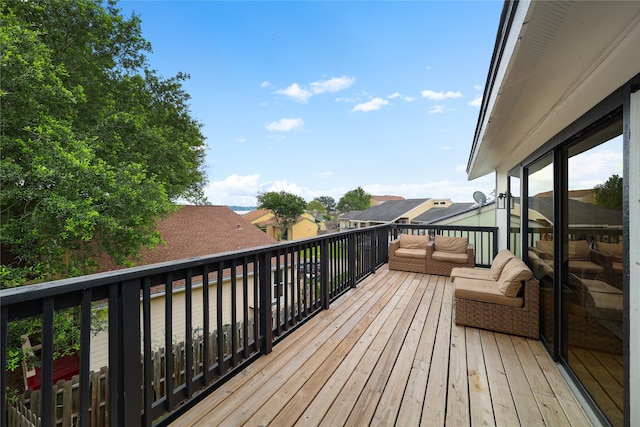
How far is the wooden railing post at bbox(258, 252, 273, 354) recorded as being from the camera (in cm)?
228

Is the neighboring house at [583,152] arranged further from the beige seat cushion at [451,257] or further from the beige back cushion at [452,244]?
the beige back cushion at [452,244]

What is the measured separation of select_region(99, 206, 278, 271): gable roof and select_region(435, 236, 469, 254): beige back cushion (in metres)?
5.89

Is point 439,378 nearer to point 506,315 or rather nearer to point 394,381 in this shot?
point 394,381

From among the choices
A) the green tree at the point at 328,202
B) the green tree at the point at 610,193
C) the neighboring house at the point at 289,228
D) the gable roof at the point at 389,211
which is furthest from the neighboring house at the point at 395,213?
the green tree at the point at 328,202

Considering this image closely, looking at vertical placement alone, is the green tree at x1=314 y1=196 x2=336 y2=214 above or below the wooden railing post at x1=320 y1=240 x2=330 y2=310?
above

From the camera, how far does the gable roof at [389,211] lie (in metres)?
24.2

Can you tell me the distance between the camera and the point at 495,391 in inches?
74.2

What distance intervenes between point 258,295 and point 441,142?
1557 centimetres

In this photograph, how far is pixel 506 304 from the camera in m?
2.80

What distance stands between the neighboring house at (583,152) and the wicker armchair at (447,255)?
2.43m

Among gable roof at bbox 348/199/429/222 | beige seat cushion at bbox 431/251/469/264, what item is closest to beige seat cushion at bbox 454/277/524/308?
beige seat cushion at bbox 431/251/469/264

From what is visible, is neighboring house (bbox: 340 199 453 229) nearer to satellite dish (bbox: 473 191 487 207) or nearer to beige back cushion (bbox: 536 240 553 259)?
satellite dish (bbox: 473 191 487 207)

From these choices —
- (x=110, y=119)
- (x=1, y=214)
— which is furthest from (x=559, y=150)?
(x=1, y=214)

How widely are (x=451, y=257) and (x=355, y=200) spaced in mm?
44628
